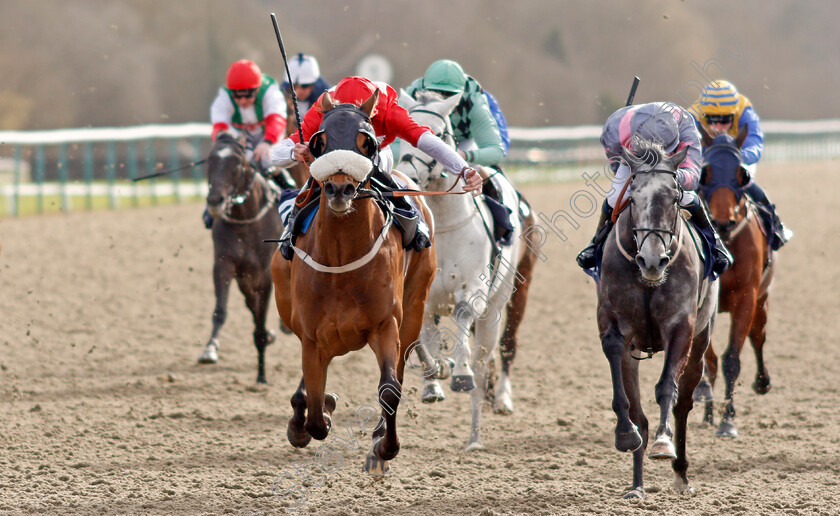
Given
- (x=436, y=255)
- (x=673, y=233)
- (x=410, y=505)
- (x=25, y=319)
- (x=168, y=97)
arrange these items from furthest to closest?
(x=168, y=97), (x=25, y=319), (x=436, y=255), (x=410, y=505), (x=673, y=233)

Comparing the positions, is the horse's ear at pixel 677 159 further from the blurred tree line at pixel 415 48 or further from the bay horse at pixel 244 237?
the blurred tree line at pixel 415 48

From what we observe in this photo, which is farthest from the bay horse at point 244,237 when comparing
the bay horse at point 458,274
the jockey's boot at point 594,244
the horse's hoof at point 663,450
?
the horse's hoof at point 663,450

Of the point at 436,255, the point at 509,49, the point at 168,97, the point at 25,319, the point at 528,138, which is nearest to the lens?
the point at 436,255

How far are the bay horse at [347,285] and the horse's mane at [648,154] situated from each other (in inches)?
43.3

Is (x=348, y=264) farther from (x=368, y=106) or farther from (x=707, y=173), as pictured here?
(x=707, y=173)

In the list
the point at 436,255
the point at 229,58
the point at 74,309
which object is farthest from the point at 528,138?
the point at 436,255

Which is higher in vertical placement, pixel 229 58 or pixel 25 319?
pixel 229 58

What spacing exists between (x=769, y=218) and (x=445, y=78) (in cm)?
225

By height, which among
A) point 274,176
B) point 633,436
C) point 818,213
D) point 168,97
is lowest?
point 633,436

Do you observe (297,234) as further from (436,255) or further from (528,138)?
(528,138)

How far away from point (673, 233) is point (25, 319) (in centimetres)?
658

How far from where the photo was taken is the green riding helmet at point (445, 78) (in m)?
5.92

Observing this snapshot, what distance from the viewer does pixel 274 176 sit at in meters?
7.66

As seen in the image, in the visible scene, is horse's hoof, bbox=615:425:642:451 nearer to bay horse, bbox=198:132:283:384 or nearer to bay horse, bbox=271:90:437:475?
bay horse, bbox=271:90:437:475
